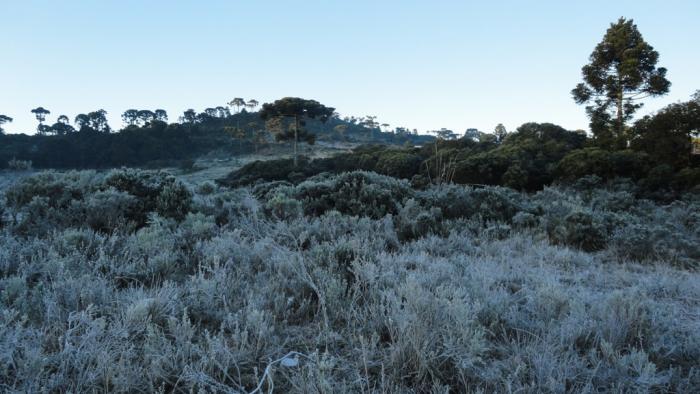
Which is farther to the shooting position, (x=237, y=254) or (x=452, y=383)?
(x=237, y=254)

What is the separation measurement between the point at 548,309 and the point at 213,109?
8347cm

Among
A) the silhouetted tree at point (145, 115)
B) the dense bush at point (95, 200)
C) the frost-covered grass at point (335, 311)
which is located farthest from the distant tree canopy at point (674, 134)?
the silhouetted tree at point (145, 115)

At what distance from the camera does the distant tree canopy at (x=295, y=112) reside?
35656mm

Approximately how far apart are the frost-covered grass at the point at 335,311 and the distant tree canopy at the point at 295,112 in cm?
3133

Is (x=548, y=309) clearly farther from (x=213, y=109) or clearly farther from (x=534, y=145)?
(x=213, y=109)

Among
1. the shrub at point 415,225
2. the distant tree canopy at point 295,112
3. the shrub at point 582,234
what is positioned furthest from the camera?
the distant tree canopy at point 295,112

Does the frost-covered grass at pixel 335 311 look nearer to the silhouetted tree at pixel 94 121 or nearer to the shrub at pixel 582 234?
the shrub at pixel 582 234

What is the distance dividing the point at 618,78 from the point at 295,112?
25.6m

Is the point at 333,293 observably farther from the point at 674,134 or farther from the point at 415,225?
the point at 674,134

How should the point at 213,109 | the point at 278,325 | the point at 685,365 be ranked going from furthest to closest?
the point at 213,109
the point at 278,325
the point at 685,365

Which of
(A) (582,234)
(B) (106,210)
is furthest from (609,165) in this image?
(B) (106,210)

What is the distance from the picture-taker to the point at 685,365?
2172 mm

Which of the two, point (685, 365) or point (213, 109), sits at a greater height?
point (213, 109)

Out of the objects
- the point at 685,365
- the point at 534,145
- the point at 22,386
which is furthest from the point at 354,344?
the point at 534,145
